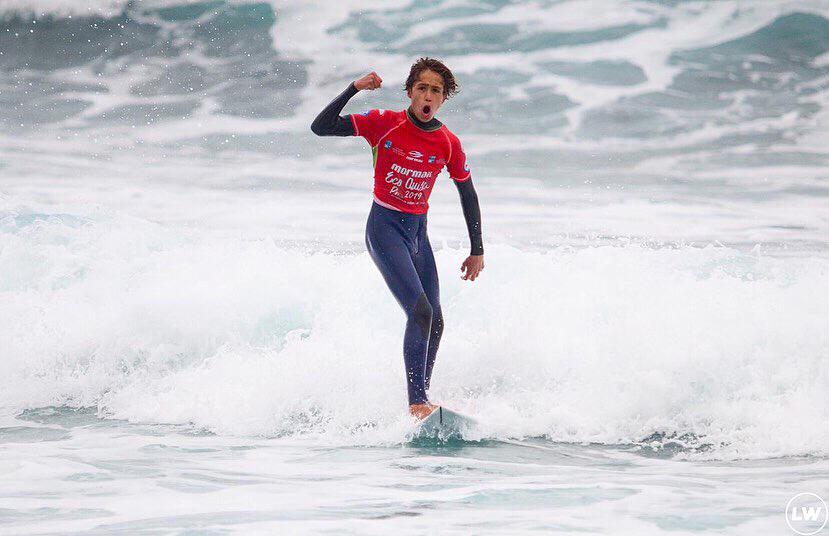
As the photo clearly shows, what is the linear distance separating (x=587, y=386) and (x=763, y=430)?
1.30 m

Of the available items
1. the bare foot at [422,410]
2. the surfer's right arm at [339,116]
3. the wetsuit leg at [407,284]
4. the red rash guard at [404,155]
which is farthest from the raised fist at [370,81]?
the bare foot at [422,410]

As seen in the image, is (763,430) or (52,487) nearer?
(52,487)

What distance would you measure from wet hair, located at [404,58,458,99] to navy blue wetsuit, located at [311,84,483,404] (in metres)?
0.22

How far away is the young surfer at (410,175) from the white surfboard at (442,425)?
2.1 inches

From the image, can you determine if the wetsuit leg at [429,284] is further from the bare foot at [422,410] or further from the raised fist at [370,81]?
the raised fist at [370,81]

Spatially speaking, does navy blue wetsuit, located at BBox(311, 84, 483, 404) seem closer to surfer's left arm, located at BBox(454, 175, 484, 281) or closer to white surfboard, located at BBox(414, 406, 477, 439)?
surfer's left arm, located at BBox(454, 175, 484, 281)

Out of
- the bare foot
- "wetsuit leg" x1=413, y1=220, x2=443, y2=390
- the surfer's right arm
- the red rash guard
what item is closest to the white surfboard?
the bare foot

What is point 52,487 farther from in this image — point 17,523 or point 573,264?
point 573,264

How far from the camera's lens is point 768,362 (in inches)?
250

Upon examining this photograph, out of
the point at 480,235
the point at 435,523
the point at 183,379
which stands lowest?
the point at 183,379

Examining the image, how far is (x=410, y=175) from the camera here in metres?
5.45

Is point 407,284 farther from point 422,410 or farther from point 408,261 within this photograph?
point 422,410

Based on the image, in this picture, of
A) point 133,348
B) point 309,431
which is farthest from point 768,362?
point 133,348

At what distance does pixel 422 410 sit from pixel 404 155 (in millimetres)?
1658
